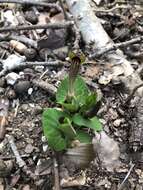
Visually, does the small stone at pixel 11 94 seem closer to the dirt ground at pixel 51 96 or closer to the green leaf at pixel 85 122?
the dirt ground at pixel 51 96

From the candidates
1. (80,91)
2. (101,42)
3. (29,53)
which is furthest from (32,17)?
(80,91)

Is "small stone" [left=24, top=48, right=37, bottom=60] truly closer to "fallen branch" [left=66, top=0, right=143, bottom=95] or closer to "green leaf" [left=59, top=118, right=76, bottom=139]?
"fallen branch" [left=66, top=0, right=143, bottom=95]

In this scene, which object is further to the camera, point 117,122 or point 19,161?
point 117,122

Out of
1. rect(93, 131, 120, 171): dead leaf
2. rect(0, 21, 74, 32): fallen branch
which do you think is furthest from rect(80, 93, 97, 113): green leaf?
rect(0, 21, 74, 32): fallen branch

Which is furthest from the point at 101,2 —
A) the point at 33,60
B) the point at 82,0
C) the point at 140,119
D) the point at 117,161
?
the point at 117,161

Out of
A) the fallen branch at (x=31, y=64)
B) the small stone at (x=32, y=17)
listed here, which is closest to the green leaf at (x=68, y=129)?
the fallen branch at (x=31, y=64)

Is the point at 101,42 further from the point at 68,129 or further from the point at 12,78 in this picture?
the point at 68,129

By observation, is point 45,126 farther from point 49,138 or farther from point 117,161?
point 117,161
